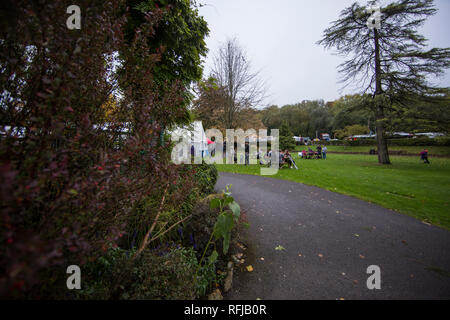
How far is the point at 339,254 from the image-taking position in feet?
10.2

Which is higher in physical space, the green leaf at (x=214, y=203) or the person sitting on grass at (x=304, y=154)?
the person sitting on grass at (x=304, y=154)

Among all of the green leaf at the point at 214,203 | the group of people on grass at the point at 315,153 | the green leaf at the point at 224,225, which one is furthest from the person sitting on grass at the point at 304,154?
the green leaf at the point at 224,225

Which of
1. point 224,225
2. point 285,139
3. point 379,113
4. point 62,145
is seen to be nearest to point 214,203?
point 224,225

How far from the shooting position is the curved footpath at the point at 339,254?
2.34 meters

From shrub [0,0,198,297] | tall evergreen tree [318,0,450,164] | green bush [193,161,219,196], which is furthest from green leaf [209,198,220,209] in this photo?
tall evergreen tree [318,0,450,164]

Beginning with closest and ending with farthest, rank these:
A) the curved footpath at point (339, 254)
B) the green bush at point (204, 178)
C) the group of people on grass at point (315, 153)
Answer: the curved footpath at point (339, 254)
the green bush at point (204, 178)
the group of people on grass at point (315, 153)

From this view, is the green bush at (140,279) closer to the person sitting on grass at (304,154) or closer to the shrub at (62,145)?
the shrub at (62,145)

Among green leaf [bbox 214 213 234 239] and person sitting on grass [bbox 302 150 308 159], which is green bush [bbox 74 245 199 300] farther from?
person sitting on grass [bbox 302 150 308 159]

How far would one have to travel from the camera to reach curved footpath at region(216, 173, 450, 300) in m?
2.34

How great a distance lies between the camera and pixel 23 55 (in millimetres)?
1345

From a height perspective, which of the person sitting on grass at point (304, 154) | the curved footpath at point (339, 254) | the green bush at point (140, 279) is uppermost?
the person sitting on grass at point (304, 154)

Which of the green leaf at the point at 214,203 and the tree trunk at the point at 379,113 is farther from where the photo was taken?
the tree trunk at the point at 379,113
